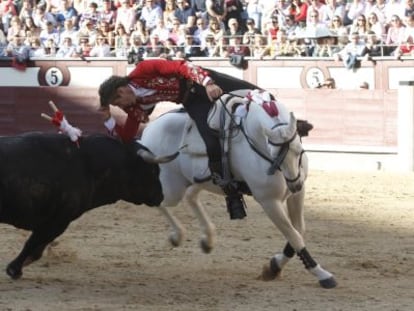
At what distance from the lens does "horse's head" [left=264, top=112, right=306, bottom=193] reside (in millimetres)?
5766

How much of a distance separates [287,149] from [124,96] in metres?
0.98

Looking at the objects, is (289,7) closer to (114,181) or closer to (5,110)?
(5,110)

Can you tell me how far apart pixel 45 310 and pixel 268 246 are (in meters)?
2.64

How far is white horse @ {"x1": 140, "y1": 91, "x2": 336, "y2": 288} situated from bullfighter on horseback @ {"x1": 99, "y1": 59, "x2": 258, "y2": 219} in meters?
0.09

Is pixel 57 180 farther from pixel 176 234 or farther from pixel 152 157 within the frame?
pixel 176 234

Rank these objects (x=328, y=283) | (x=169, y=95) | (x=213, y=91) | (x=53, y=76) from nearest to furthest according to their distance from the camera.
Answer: (x=328, y=283) < (x=213, y=91) < (x=169, y=95) < (x=53, y=76)

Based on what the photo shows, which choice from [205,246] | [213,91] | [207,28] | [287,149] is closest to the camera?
[287,149]

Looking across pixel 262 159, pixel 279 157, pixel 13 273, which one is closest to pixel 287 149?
pixel 279 157

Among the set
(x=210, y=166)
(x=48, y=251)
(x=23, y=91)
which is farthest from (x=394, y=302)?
(x=23, y=91)

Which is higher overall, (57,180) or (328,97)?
(57,180)

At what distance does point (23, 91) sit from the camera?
16.2 meters

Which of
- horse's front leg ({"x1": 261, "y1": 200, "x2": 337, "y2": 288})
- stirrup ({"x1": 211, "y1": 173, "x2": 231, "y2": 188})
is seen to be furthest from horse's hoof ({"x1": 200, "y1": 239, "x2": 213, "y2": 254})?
horse's front leg ({"x1": 261, "y1": 200, "x2": 337, "y2": 288})

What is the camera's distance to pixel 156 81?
20.4 feet

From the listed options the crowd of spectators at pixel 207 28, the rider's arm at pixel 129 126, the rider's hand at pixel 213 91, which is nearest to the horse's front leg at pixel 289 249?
the rider's hand at pixel 213 91
